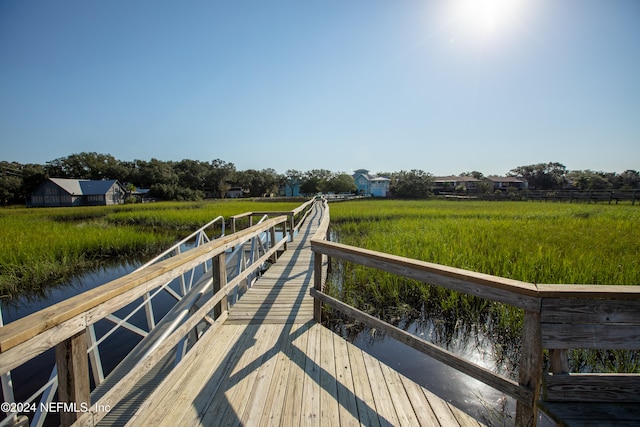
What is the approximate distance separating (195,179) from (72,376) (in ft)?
221

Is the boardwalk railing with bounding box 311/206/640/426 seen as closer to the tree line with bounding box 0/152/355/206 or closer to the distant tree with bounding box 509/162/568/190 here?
the tree line with bounding box 0/152/355/206

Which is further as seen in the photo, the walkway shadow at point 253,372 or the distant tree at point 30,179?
the distant tree at point 30,179

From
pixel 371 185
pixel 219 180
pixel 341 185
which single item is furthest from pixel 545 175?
pixel 219 180

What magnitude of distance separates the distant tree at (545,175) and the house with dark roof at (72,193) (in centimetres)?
8941

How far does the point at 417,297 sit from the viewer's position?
5180mm

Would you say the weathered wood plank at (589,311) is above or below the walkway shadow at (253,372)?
above

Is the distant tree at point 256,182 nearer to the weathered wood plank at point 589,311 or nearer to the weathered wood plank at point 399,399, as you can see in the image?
the weathered wood plank at point 399,399

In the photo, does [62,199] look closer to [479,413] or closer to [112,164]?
[112,164]

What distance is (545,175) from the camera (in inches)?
2586

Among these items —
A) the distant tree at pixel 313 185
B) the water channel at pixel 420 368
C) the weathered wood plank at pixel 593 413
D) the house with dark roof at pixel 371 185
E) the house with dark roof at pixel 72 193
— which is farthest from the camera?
the distant tree at pixel 313 185

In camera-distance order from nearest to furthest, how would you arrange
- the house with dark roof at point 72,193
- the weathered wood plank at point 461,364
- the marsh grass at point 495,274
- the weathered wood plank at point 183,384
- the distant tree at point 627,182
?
the weathered wood plank at point 461,364 < the weathered wood plank at point 183,384 < the marsh grass at point 495,274 < the house with dark roof at point 72,193 < the distant tree at point 627,182

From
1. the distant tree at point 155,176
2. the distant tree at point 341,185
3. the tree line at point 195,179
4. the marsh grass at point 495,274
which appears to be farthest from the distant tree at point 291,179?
the marsh grass at point 495,274

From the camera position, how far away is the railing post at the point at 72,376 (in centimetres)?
125

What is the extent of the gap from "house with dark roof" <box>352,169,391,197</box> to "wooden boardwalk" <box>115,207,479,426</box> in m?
58.2
